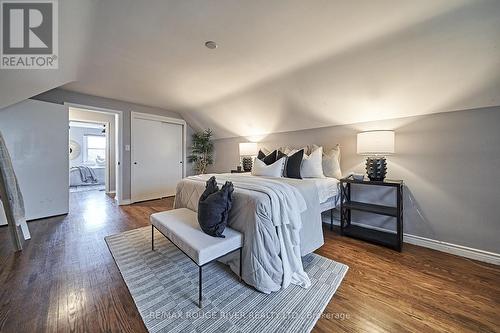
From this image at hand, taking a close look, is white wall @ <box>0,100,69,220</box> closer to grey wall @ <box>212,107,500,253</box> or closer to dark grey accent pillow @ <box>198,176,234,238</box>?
dark grey accent pillow @ <box>198,176,234,238</box>

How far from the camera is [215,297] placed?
146cm

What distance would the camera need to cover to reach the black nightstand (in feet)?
7.16

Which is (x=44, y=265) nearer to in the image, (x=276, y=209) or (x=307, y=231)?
(x=276, y=209)

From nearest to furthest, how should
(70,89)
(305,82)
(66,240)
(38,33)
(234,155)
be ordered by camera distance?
(38,33), (66,240), (305,82), (70,89), (234,155)

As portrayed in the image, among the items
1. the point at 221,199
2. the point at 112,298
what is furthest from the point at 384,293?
the point at 112,298

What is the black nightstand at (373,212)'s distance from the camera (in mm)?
2182

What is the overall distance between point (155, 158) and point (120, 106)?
1.34m

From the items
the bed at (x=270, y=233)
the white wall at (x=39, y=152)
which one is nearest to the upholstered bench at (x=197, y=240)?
the bed at (x=270, y=233)

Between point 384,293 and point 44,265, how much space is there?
307cm

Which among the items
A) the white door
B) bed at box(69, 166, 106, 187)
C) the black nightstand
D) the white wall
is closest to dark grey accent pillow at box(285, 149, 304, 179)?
the black nightstand

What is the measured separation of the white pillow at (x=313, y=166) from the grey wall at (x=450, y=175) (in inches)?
29.7

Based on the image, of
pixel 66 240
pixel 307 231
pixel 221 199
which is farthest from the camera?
pixel 66 240

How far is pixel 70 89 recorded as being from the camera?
3477mm

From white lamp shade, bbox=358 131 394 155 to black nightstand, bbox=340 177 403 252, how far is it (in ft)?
1.22
